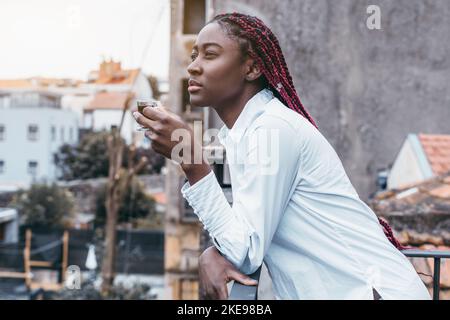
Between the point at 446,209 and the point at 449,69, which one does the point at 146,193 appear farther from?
the point at 446,209

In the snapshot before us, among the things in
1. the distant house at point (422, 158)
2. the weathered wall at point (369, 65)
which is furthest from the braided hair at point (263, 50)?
the weathered wall at point (369, 65)

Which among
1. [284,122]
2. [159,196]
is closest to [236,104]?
[284,122]

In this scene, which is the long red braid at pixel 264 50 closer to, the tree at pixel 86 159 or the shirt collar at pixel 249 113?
the shirt collar at pixel 249 113

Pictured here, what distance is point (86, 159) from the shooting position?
2888 centimetres

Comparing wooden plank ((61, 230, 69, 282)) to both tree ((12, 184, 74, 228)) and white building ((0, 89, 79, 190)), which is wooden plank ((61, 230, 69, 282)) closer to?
tree ((12, 184, 74, 228))

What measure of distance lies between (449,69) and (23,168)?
23.1 meters

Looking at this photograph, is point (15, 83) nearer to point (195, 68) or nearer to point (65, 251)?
point (65, 251)

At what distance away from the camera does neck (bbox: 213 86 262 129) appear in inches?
66.0

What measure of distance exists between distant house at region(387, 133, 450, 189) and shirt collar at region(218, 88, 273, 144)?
6416 mm

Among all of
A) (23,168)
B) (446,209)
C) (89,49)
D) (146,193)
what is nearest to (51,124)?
(23,168)

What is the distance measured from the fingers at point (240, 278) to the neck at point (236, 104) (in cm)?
39

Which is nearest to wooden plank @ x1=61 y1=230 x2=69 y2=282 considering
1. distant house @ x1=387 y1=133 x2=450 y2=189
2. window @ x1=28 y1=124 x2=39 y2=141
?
window @ x1=28 y1=124 x2=39 y2=141

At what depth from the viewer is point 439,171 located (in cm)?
785

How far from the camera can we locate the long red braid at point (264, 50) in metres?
1.63
